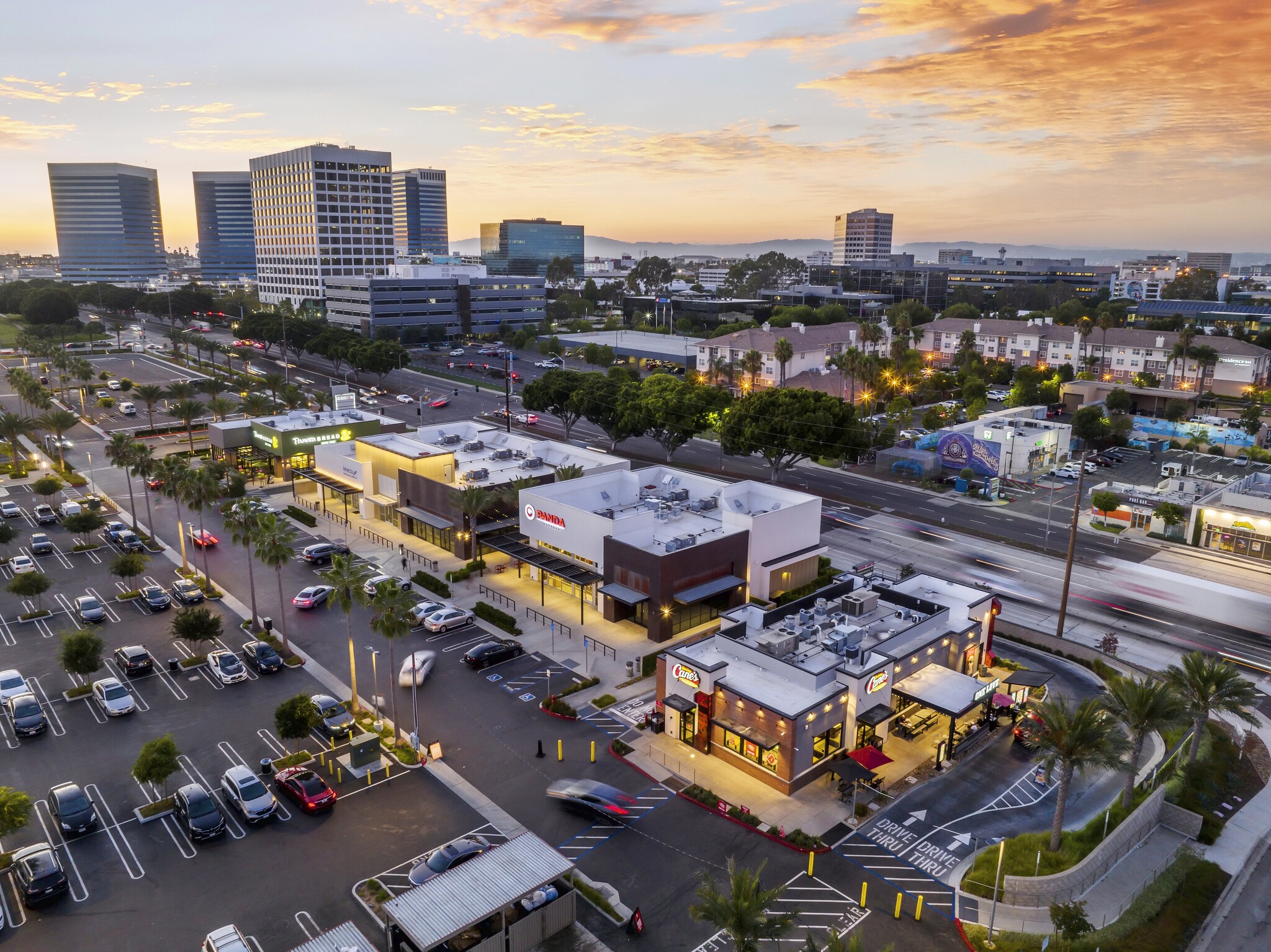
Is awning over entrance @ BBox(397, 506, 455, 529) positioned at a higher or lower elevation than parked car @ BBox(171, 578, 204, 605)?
higher

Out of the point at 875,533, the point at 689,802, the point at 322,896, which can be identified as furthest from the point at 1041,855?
the point at 875,533

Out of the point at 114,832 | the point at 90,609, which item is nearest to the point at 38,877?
the point at 114,832

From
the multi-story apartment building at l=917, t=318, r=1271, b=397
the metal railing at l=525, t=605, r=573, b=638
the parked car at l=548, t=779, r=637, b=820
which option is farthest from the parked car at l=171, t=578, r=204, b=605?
the multi-story apartment building at l=917, t=318, r=1271, b=397

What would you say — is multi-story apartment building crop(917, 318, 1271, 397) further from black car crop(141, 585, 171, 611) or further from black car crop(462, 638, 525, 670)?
black car crop(141, 585, 171, 611)

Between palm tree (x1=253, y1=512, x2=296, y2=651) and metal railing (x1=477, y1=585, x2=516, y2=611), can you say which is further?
metal railing (x1=477, y1=585, x2=516, y2=611)

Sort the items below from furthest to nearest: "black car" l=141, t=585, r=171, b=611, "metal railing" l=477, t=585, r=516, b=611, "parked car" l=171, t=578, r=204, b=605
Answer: "metal railing" l=477, t=585, r=516, b=611, "parked car" l=171, t=578, r=204, b=605, "black car" l=141, t=585, r=171, b=611

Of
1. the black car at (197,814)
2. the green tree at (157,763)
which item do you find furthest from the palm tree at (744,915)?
the green tree at (157,763)
